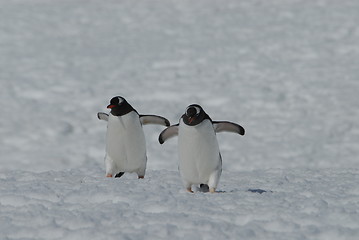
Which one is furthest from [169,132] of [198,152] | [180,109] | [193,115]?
[180,109]

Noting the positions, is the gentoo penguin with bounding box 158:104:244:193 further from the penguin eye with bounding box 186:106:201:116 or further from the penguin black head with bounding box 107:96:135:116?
the penguin black head with bounding box 107:96:135:116

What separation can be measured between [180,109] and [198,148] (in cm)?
→ 719

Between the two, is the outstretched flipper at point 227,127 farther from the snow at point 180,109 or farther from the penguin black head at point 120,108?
the penguin black head at point 120,108

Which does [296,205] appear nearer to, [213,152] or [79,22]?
[213,152]

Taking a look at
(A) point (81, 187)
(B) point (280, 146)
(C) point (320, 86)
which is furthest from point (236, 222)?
(C) point (320, 86)

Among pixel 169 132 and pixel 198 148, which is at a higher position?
pixel 169 132

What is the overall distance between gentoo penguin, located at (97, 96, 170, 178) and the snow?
271mm

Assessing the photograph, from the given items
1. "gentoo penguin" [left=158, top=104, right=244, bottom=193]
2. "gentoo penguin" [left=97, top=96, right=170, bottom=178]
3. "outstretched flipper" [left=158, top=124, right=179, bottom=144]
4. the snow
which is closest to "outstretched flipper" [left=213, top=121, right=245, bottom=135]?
"gentoo penguin" [left=158, top=104, right=244, bottom=193]

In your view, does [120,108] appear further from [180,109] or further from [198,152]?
[180,109]

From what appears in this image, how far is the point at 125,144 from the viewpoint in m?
5.31

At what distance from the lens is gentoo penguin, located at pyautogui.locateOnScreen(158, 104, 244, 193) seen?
456 centimetres

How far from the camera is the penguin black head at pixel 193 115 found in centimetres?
445

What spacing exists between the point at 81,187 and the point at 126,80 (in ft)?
29.2

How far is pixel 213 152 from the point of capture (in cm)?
470
